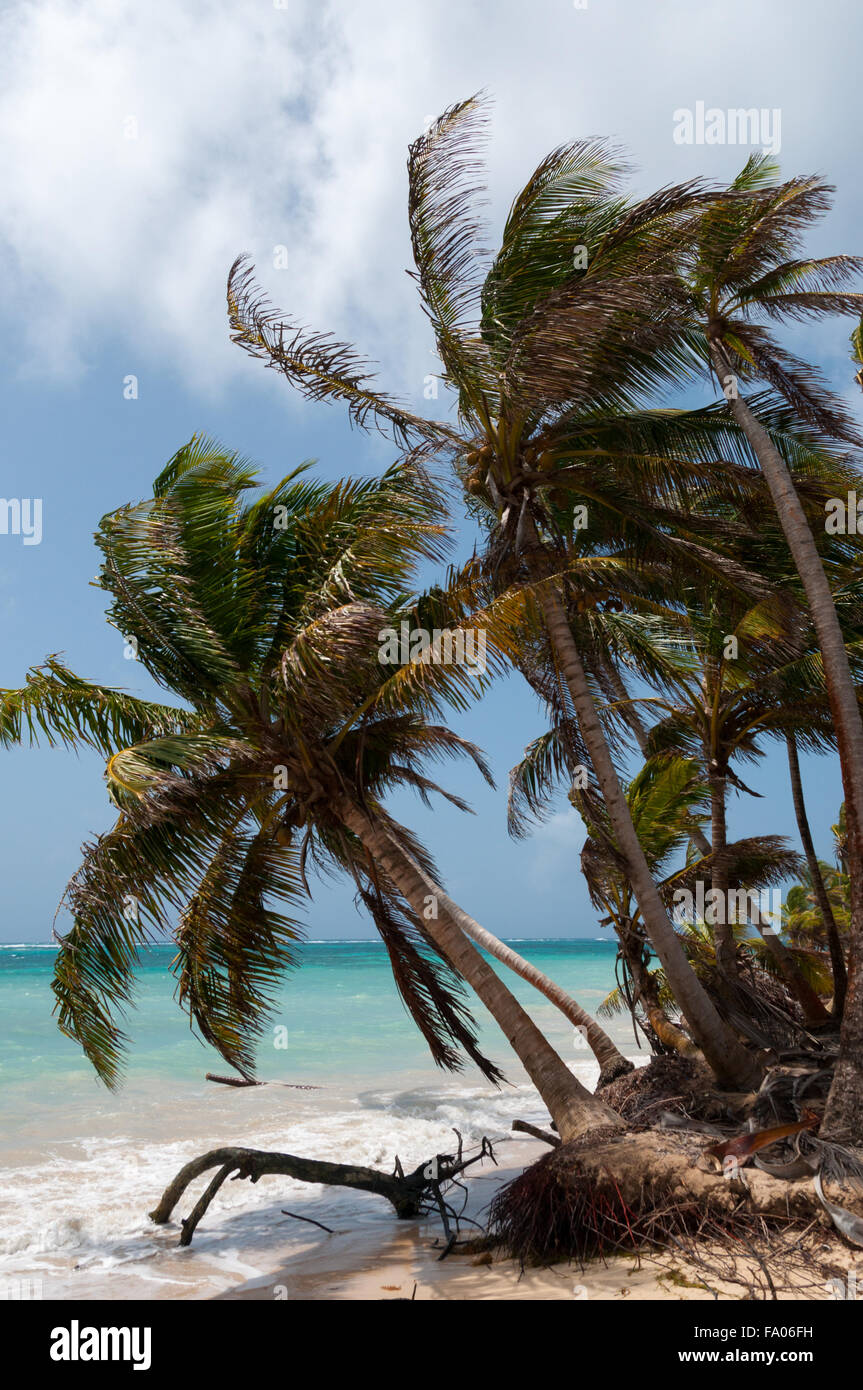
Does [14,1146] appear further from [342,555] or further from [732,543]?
[732,543]

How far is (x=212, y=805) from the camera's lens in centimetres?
835

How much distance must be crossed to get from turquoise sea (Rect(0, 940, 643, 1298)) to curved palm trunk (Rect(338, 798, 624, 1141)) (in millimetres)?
1688

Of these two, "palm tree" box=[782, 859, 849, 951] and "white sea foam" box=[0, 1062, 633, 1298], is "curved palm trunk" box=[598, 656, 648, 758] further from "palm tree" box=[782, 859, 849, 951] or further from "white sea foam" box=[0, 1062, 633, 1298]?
"palm tree" box=[782, 859, 849, 951]

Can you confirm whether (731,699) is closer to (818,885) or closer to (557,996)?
(818,885)

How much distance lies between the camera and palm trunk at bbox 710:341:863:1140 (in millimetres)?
6824

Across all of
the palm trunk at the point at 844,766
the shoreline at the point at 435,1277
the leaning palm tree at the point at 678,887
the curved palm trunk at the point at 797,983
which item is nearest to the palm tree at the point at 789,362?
the palm trunk at the point at 844,766

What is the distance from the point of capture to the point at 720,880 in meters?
10.9

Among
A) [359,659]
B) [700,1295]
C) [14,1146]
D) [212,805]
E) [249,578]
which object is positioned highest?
[249,578]

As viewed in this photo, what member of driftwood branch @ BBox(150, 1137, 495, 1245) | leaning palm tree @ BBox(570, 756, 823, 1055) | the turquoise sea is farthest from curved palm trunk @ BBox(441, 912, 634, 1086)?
the turquoise sea

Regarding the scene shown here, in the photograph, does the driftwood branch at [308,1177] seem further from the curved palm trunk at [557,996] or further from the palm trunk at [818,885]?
the palm trunk at [818,885]
